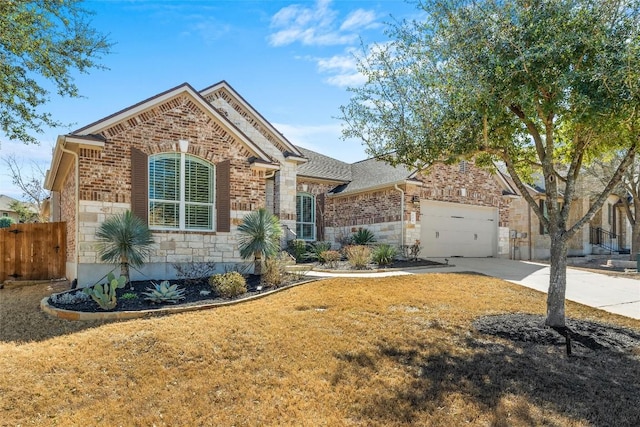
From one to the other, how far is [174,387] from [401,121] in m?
6.28

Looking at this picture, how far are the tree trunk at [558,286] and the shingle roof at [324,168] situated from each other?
12.9 m

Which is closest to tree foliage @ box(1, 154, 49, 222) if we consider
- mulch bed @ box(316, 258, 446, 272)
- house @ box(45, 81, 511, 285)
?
house @ box(45, 81, 511, 285)

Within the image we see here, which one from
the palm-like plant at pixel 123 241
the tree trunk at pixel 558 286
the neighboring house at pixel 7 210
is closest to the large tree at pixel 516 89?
the tree trunk at pixel 558 286

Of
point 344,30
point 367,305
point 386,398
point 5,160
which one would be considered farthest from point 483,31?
point 5,160

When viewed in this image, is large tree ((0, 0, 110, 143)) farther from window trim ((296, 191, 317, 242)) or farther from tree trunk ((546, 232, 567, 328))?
window trim ((296, 191, 317, 242))

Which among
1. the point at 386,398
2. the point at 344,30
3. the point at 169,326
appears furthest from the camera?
the point at 344,30

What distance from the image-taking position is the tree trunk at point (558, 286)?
271 inches

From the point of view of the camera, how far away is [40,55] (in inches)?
279

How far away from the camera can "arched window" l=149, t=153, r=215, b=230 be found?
10.8 meters

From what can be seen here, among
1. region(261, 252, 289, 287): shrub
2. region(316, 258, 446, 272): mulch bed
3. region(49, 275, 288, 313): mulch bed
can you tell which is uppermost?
region(261, 252, 289, 287): shrub

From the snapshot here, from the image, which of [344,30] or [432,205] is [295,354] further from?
[432,205]

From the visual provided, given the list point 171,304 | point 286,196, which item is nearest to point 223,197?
point 171,304

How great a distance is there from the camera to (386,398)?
4.45m

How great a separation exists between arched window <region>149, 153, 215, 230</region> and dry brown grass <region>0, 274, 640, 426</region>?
3.93 meters
